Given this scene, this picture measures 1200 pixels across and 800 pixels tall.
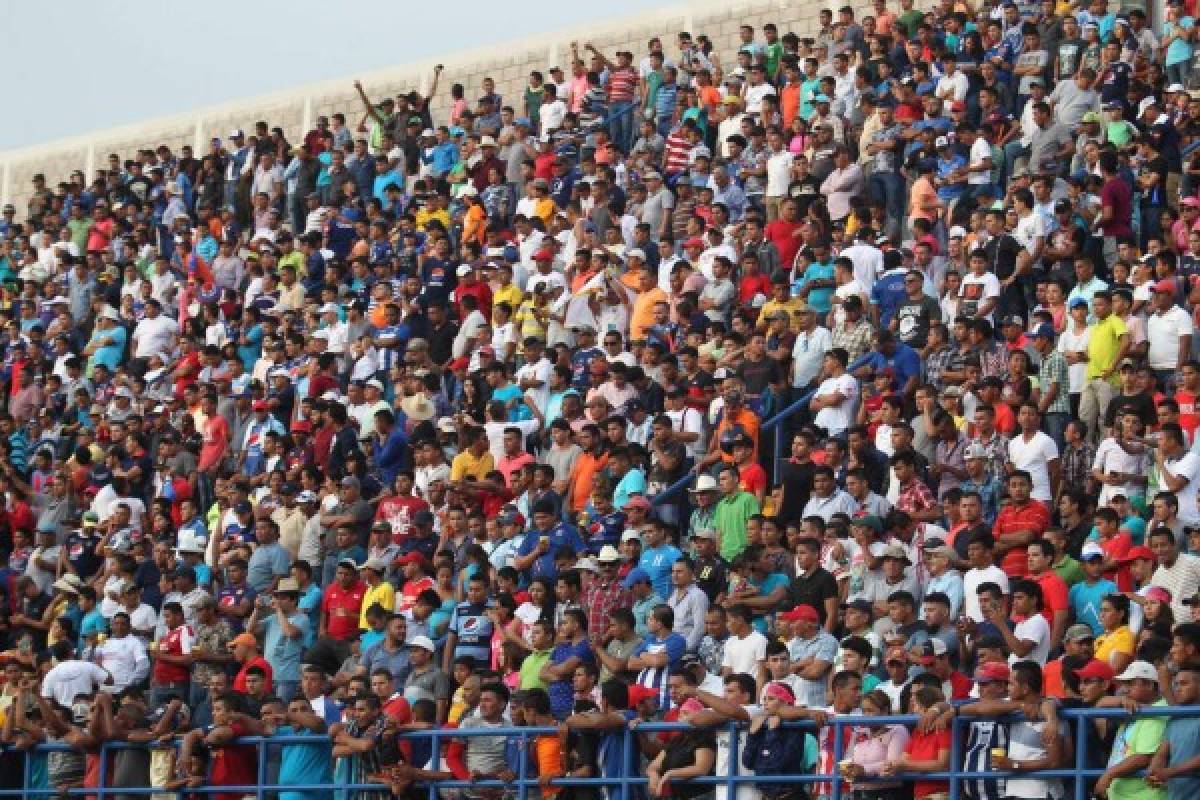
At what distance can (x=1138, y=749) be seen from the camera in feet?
45.5

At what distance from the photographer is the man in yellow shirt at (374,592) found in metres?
20.5

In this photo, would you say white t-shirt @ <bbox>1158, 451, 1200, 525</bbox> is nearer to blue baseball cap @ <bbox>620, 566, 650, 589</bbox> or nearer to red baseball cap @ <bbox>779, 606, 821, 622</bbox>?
red baseball cap @ <bbox>779, 606, 821, 622</bbox>

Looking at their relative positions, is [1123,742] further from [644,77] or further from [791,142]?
[644,77]

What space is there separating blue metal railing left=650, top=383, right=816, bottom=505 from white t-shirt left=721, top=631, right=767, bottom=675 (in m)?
3.32

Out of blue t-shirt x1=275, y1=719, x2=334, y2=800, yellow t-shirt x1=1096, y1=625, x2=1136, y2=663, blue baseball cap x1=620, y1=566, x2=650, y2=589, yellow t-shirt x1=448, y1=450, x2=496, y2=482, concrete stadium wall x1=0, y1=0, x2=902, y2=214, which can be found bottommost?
blue t-shirt x1=275, y1=719, x2=334, y2=800

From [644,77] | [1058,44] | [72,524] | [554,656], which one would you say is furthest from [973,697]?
[644,77]

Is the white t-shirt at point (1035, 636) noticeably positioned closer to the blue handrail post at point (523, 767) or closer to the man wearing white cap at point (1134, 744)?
the man wearing white cap at point (1134, 744)

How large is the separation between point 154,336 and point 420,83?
8.12 m

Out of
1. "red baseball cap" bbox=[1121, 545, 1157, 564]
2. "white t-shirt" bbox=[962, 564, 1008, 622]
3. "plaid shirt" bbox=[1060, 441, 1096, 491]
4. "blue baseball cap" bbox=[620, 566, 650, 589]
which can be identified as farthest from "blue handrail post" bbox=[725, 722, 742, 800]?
"plaid shirt" bbox=[1060, 441, 1096, 491]

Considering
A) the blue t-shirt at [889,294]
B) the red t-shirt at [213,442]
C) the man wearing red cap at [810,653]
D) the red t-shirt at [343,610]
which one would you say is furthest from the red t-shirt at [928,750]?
the red t-shirt at [213,442]

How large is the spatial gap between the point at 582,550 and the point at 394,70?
1729 cm

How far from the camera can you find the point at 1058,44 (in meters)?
24.5

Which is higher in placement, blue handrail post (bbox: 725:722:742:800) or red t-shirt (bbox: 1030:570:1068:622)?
red t-shirt (bbox: 1030:570:1068:622)

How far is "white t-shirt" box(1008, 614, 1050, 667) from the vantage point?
16.2 meters
